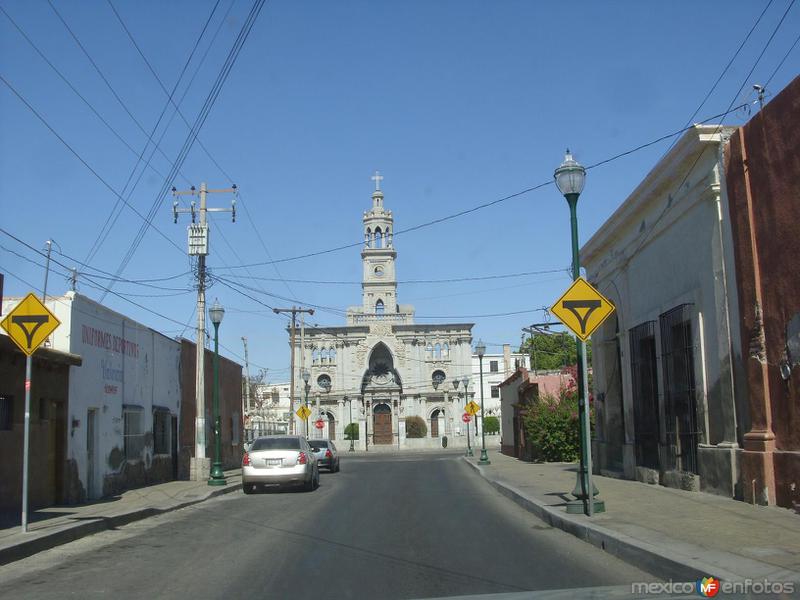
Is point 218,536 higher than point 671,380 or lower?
lower

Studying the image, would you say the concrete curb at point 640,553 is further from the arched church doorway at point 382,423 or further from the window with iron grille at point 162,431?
the arched church doorway at point 382,423

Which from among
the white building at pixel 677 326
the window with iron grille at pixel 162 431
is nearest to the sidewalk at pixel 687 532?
the white building at pixel 677 326

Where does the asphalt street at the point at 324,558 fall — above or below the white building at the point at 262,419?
below

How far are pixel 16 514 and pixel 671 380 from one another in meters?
13.2

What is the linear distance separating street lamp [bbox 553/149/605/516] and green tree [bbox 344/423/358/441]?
225 ft

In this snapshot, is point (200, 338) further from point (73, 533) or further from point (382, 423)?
point (382, 423)

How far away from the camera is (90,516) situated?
49.4ft

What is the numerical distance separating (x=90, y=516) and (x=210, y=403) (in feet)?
60.1

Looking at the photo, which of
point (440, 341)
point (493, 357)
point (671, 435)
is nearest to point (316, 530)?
point (671, 435)

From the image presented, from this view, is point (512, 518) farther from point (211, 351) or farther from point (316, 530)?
point (211, 351)

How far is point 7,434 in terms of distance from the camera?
50.5 feet

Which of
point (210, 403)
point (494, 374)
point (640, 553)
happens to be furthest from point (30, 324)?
point (494, 374)

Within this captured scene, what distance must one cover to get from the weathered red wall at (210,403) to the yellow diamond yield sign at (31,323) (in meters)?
16.6

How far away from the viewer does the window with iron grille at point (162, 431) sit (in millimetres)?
25953
